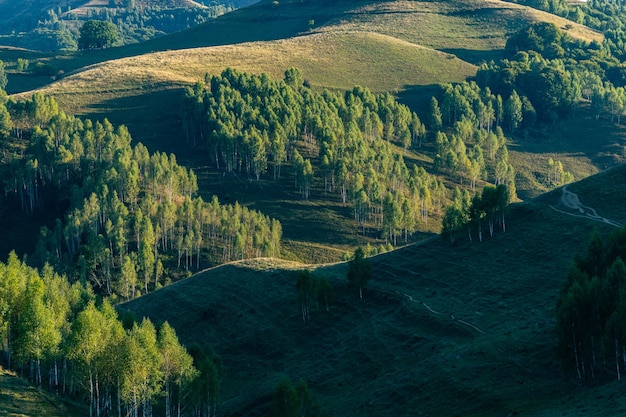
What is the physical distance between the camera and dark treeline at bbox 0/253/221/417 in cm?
8869

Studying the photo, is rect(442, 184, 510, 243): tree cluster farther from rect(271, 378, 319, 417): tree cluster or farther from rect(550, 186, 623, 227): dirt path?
rect(271, 378, 319, 417): tree cluster

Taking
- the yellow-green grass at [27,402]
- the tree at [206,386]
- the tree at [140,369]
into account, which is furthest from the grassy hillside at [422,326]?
the yellow-green grass at [27,402]

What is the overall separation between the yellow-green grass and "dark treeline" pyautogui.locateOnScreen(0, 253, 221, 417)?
2.55m

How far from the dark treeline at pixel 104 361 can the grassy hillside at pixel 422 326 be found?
946 centimetres

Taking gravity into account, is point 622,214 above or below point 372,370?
above

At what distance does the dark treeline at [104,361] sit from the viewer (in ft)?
291

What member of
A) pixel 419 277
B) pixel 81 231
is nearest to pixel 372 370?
pixel 419 277

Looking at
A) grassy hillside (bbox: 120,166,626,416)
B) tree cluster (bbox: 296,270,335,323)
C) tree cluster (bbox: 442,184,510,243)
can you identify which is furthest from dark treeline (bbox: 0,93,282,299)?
tree cluster (bbox: 296,270,335,323)

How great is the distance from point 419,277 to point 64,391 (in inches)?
2352

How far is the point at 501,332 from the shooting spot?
102 m

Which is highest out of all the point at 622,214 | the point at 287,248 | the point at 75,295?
the point at 622,214

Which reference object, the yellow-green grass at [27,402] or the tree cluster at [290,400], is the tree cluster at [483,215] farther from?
the yellow-green grass at [27,402]

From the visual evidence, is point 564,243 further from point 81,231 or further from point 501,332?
point 81,231

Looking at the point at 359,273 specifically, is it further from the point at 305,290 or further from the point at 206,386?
the point at 206,386
